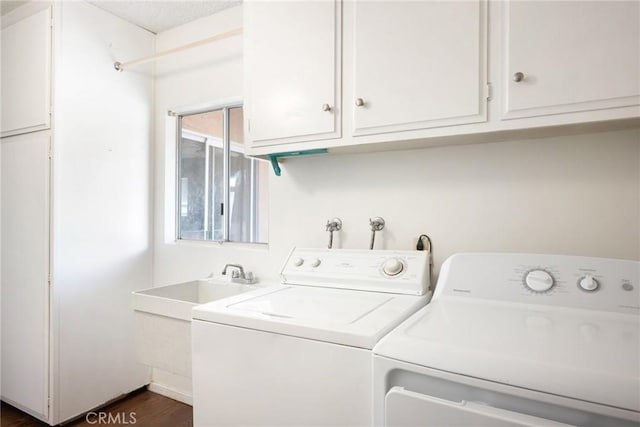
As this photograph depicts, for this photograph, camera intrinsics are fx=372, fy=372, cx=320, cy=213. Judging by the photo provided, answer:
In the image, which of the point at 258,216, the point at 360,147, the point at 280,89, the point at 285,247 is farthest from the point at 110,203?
the point at 360,147

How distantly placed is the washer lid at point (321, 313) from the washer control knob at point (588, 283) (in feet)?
1.62

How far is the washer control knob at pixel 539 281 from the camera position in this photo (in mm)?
1200

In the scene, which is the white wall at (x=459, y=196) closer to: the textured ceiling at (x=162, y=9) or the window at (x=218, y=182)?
the textured ceiling at (x=162, y=9)

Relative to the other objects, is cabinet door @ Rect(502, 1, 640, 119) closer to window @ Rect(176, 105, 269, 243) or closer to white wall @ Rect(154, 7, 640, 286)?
white wall @ Rect(154, 7, 640, 286)

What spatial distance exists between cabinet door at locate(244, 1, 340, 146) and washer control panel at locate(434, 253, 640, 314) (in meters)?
0.73

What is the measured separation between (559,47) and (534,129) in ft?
0.82

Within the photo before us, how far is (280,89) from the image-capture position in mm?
1646

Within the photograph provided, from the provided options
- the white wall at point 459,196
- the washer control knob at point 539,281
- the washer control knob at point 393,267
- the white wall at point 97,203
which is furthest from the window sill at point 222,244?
the washer control knob at point 539,281

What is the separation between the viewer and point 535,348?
85 centimetres

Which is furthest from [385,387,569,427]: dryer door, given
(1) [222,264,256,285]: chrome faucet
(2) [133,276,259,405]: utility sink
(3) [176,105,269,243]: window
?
(3) [176,105,269,243]: window

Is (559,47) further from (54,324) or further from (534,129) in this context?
(54,324)

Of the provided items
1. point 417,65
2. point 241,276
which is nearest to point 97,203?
point 241,276

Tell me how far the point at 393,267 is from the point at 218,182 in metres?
1.62

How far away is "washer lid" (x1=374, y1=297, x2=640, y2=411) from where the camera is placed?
72 cm
